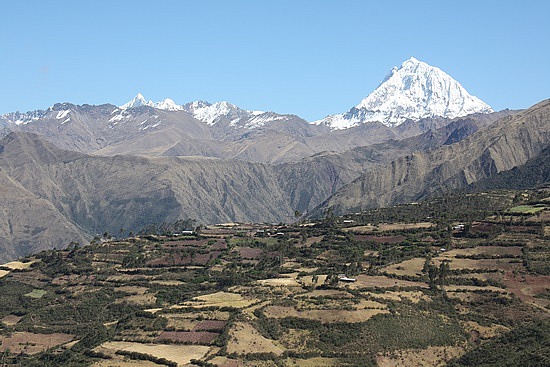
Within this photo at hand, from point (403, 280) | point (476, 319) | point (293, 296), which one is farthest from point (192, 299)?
point (476, 319)

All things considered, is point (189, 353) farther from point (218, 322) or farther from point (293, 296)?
point (293, 296)

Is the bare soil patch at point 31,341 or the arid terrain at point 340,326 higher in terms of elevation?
the arid terrain at point 340,326

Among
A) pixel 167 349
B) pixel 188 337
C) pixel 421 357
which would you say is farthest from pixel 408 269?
pixel 167 349

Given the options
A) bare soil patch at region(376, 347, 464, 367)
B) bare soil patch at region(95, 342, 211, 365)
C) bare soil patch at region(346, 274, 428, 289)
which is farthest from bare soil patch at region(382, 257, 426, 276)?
bare soil patch at region(95, 342, 211, 365)

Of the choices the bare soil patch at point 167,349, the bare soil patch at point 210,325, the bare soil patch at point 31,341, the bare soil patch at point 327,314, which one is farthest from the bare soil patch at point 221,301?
the bare soil patch at point 31,341

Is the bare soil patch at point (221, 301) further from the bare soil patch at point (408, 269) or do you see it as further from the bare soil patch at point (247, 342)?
the bare soil patch at point (408, 269)

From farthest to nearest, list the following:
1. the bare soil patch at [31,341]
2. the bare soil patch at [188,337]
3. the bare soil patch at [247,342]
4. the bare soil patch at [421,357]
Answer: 1. the bare soil patch at [31,341]
2. the bare soil patch at [188,337]
3. the bare soil patch at [247,342]
4. the bare soil patch at [421,357]

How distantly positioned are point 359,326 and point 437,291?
100 feet

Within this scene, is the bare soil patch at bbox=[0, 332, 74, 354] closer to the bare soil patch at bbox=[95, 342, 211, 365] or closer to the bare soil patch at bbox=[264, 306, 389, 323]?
the bare soil patch at bbox=[95, 342, 211, 365]

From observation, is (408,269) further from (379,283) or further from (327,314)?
(327,314)

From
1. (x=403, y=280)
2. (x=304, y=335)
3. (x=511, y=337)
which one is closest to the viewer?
(x=511, y=337)

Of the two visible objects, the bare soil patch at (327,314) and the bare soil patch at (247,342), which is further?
the bare soil patch at (327,314)

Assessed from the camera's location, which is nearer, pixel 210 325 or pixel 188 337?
pixel 188 337

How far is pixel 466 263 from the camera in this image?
19538cm
